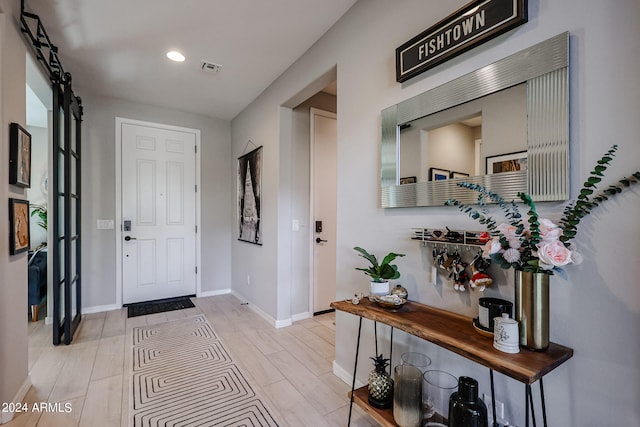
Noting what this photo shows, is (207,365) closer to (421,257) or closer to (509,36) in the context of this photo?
(421,257)

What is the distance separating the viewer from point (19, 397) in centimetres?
184

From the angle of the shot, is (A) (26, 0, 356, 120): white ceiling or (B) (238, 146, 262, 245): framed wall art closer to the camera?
(A) (26, 0, 356, 120): white ceiling

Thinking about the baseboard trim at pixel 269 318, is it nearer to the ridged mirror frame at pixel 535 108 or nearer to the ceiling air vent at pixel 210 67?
the ridged mirror frame at pixel 535 108

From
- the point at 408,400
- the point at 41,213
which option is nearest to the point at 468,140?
the point at 408,400

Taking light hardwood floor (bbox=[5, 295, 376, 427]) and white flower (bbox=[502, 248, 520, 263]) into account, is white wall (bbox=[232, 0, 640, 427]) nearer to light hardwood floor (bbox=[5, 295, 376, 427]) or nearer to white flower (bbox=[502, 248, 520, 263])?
white flower (bbox=[502, 248, 520, 263])

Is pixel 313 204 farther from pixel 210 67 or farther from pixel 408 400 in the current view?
pixel 408 400

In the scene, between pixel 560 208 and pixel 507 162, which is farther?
pixel 507 162

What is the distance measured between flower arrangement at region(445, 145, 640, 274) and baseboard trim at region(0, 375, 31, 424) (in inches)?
104

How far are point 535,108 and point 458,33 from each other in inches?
20.9

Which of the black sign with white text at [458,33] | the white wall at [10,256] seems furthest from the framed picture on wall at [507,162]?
the white wall at [10,256]

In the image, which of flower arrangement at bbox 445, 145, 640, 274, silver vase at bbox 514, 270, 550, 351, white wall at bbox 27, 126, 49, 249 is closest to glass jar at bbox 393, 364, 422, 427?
silver vase at bbox 514, 270, 550, 351

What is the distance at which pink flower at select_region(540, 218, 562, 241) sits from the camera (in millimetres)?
980

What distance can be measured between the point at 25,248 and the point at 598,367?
9.84ft

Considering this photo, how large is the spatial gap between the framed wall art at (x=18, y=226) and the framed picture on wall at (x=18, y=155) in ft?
0.43
